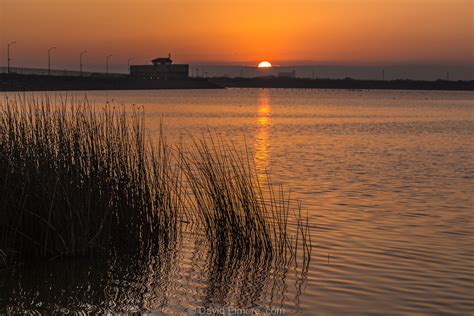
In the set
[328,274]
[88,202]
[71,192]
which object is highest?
[71,192]

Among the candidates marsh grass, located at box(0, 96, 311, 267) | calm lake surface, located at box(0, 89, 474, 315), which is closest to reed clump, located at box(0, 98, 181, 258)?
marsh grass, located at box(0, 96, 311, 267)

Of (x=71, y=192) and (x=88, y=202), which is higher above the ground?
(x=71, y=192)

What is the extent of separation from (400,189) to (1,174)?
1301 centimetres

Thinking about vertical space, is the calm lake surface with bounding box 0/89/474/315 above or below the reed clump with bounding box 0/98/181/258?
below

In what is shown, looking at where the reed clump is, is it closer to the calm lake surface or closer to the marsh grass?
the marsh grass

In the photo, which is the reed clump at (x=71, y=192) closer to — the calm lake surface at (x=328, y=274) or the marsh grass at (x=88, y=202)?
the marsh grass at (x=88, y=202)

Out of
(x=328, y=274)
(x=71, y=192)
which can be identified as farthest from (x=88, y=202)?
(x=328, y=274)

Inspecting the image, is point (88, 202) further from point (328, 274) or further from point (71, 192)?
point (328, 274)

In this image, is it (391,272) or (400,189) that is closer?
(391,272)

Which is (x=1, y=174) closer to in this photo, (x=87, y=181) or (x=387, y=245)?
(x=87, y=181)

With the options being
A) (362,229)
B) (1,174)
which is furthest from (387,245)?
(1,174)

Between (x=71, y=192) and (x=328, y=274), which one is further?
(x=328, y=274)

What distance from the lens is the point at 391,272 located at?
10758mm

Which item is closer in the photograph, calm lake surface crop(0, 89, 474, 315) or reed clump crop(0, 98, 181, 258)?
calm lake surface crop(0, 89, 474, 315)
